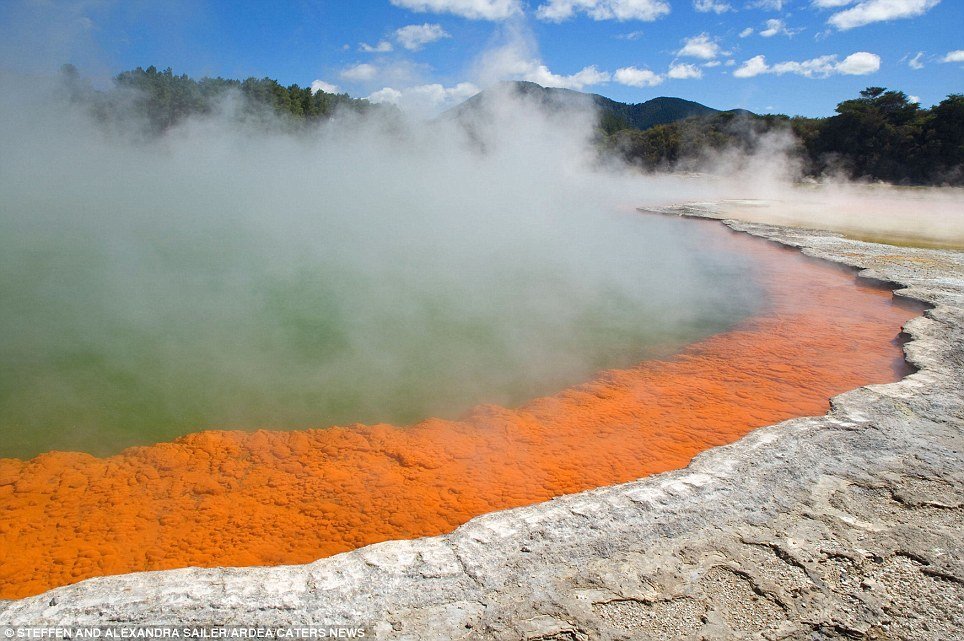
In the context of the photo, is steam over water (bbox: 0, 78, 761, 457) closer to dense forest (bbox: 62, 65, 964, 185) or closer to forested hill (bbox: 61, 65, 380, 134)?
A: forested hill (bbox: 61, 65, 380, 134)

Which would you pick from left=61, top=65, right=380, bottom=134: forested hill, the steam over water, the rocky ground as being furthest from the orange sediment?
left=61, top=65, right=380, bottom=134: forested hill

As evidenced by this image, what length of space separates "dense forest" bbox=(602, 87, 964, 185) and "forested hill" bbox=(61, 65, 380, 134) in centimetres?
1248

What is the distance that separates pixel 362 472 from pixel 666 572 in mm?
1390

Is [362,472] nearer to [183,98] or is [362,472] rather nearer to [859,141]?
[183,98]

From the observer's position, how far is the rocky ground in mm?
1389

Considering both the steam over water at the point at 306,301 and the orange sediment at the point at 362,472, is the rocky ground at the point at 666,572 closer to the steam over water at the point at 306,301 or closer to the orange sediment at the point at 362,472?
the orange sediment at the point at 362,472

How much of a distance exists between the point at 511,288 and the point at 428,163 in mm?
14012

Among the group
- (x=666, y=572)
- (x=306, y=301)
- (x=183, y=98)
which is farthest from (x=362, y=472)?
(x=183, y=98)

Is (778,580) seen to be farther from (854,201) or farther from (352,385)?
(854,201)

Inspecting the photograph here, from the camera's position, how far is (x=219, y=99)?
19375 millimetres

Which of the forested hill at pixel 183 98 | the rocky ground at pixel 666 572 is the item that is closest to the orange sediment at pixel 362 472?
the rocky ground at pixel 666 572

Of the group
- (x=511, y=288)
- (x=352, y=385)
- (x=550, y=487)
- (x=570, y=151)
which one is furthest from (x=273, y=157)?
(x=550, y=487)

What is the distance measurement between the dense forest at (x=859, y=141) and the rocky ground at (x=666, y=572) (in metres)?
19.7

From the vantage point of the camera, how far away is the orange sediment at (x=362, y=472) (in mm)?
1980
